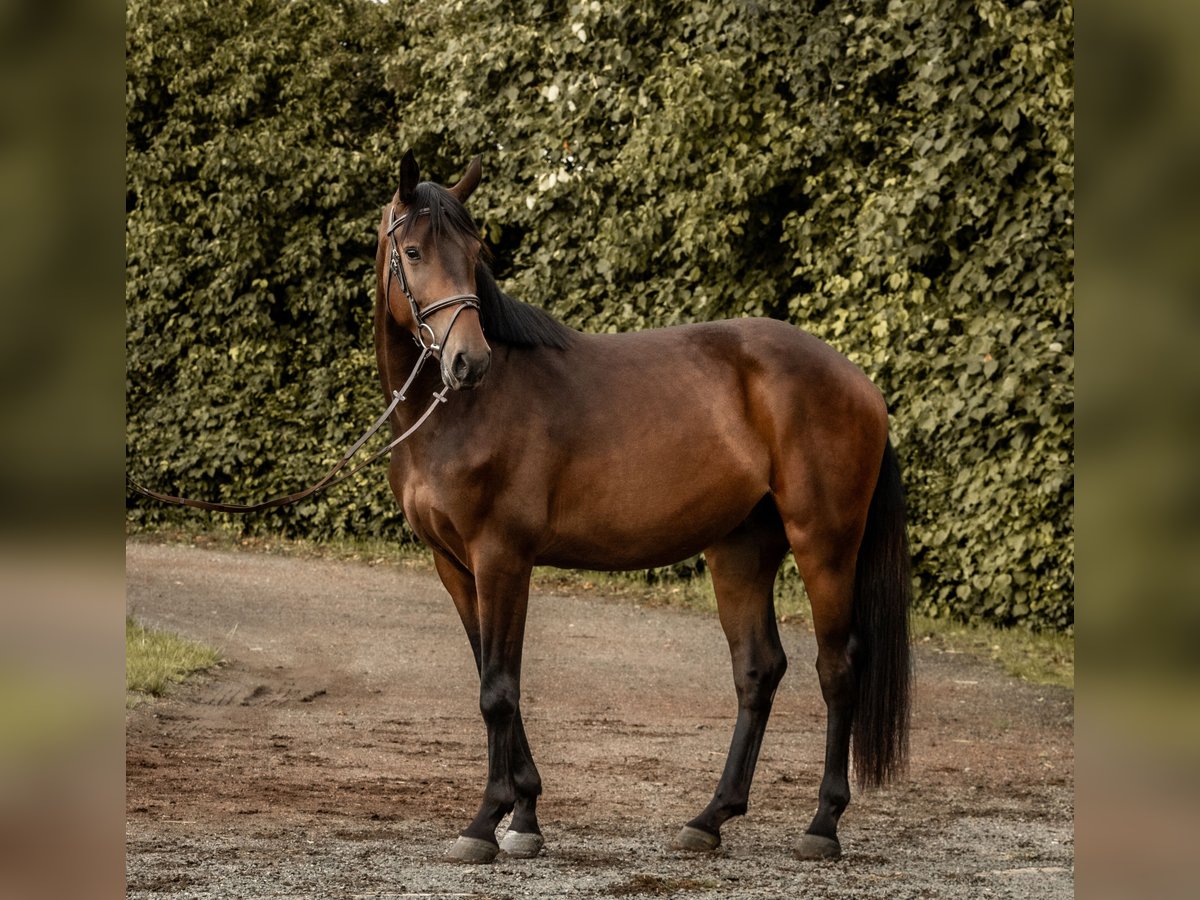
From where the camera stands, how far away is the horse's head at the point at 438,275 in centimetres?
420

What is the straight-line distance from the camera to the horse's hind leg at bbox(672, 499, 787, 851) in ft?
15.9

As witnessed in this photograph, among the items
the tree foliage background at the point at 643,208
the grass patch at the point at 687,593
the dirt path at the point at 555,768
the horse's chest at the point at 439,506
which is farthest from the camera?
the tree foliage background at the point at 643,208

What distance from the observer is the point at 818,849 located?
4.61 meters

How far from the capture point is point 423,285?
170 inches

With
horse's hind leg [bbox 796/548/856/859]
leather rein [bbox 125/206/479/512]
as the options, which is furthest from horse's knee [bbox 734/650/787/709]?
leather rein [bbox 125/206/479/512]

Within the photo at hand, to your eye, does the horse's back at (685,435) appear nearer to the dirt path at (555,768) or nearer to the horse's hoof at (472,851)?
the horse's hoof at (472,851)

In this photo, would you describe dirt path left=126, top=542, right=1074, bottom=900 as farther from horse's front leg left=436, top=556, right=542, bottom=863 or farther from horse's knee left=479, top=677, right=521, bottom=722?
horse's knee left=479, top=677, right=521, bottom=722

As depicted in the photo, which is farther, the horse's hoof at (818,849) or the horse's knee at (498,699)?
the horse's hoof at (818,849)

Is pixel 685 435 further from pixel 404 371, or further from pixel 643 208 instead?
pixel 643 208

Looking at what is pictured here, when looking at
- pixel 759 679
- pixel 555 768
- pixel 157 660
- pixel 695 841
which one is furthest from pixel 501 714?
pixel 157 660

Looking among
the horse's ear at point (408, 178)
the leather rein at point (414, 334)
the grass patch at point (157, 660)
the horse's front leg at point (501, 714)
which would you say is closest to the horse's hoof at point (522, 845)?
the horse's front leg at point (501, 714)

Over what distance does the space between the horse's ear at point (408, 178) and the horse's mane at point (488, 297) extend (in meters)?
0.02

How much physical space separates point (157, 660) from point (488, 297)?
13.3ft
